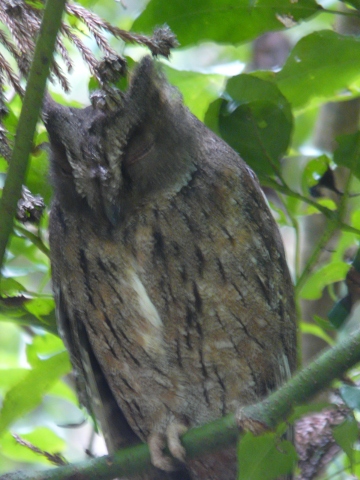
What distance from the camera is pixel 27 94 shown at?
1.16 metres

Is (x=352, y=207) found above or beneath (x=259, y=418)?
above

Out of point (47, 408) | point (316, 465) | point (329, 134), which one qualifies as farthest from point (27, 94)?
point (47, 408)

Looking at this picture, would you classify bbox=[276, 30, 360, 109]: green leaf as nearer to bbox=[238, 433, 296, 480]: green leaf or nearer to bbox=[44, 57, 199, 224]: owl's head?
bbox=[44, 57, 199, 224]: owl's head

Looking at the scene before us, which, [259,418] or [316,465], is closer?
[259,418]

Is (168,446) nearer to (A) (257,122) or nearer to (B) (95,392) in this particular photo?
(B) (95,392)

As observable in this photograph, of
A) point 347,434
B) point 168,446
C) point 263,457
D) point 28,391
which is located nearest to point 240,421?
point 263,457

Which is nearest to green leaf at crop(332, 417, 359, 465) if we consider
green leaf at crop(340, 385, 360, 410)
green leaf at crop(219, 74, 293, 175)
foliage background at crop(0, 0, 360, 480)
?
green leaf at crop(340, 385, 360, 410)

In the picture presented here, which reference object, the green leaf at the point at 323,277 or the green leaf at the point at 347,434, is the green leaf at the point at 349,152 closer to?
the green leaf at the point at 323,277

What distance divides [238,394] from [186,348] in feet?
0.75

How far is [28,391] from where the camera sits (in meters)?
1.99

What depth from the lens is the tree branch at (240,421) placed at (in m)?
1.28

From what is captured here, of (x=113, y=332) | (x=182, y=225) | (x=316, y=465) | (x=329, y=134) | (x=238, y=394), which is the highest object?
(x=329, y=134)

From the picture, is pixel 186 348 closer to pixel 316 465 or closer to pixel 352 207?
pixel 316 465

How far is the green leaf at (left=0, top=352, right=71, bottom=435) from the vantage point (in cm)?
197
